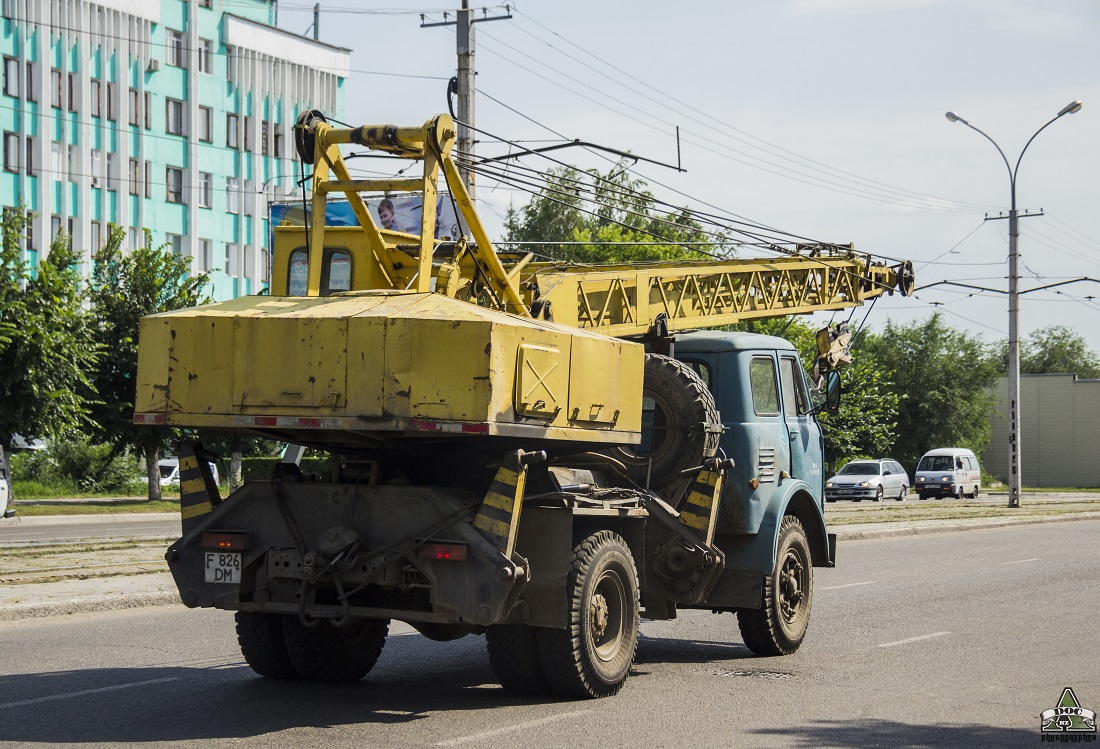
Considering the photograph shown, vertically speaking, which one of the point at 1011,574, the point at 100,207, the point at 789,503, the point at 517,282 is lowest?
the point at 1011,574

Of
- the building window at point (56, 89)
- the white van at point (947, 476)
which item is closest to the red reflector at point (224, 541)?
the building window at point (56, 89)

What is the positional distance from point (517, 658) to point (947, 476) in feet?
162

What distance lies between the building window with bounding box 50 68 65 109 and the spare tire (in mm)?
47505

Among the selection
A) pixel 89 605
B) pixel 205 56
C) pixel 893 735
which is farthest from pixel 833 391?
pixel 205 56

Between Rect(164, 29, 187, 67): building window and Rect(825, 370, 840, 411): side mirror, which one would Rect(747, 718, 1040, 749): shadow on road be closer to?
Rect(825, 370, 840, 411): side mirror

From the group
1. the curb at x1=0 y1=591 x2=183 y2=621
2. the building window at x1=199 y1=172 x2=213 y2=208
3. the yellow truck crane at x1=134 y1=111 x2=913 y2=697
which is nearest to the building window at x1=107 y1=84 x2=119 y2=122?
the building window at x1=199 y1=172 x2=213 y2=208

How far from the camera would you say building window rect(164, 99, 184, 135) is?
5744 centimetres

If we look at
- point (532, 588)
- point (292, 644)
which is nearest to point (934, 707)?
point (532, 588)

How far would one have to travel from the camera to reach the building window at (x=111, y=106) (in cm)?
5494

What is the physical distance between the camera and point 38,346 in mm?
31875

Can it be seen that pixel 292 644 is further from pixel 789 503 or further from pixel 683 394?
pixel 789 503

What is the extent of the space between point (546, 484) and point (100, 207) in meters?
50.0

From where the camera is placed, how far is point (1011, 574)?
18453 millimetres

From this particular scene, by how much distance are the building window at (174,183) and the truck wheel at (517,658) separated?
170ft
